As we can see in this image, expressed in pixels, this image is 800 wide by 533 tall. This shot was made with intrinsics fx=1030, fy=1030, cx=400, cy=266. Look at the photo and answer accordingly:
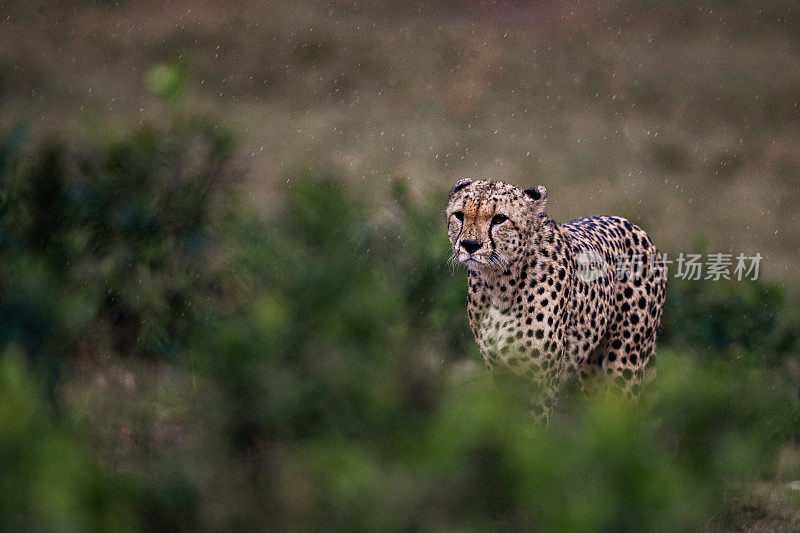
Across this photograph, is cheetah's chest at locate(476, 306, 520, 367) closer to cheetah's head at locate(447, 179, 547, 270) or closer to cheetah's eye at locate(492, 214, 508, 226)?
cheetah's head at locate(447, 179, 547, 270)

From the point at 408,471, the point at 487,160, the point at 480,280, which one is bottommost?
the point at 487,160

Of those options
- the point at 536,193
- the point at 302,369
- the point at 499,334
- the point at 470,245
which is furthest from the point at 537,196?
the point at 302,369

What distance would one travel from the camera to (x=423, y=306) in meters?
6.04

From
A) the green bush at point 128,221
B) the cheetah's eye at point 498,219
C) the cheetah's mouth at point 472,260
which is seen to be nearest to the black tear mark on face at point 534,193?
the cheetah's eye at point 498,219

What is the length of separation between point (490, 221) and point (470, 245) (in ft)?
0.50

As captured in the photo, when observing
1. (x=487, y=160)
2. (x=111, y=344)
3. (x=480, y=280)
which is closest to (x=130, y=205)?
(x=111, y=344)

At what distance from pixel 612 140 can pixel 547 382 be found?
12.2 meters

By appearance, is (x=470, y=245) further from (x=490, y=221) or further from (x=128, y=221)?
(x=128, y=221)

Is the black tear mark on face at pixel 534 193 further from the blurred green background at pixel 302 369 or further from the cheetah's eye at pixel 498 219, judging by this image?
the blurred green background at pixel 302 369

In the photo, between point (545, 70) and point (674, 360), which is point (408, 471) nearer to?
point (674, 360)

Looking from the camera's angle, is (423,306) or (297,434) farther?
(423,306)

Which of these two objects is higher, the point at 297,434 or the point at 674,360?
the point at 674,360

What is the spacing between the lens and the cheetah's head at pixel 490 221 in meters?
4.05

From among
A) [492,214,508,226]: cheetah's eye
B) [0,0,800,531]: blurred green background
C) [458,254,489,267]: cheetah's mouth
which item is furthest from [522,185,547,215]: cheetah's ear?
[0,0,800,531]: blurred green background
